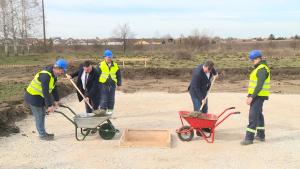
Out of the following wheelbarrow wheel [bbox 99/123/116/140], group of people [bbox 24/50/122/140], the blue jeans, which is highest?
group of people [bbox 24/50/122/140]

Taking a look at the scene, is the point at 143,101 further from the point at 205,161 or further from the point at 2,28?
the point at 2,28

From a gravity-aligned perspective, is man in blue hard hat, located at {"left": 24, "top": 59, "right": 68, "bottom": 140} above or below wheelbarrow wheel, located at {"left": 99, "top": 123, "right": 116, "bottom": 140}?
above

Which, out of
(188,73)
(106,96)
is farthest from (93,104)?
(188,73)

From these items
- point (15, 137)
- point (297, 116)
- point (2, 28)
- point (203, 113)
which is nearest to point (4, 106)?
point (15, 137)

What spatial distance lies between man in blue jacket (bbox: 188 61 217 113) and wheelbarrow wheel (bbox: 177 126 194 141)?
0.60 meters

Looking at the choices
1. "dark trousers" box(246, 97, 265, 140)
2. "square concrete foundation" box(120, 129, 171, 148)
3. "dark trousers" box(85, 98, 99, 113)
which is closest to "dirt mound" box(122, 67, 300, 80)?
"dark trousers" box(85, 98, 99, 113)

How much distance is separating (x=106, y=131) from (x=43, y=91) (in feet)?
Answer: 4.79

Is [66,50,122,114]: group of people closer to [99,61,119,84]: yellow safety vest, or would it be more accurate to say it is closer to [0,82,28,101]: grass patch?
[99,61,119,84]: yellow safety vest

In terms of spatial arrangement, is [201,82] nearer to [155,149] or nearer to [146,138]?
[146,138]

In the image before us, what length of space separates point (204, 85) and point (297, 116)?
3860 millimetres

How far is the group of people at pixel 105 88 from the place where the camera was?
7.77 metres

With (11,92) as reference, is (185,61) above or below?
above

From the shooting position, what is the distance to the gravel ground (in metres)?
6.84

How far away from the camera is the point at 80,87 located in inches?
361
